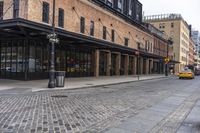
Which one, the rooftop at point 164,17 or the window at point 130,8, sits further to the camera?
the rooftop at point 164,17

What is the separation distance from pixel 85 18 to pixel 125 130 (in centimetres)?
3018

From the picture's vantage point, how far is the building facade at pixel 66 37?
26781 millimetres

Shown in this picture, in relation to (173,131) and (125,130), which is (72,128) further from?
(173,131)

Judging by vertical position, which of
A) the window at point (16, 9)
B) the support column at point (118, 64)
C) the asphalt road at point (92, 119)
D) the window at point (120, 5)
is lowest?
the asphalt road at point (92, 119)

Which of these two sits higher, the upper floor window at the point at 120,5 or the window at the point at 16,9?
the upper floor window at the point at 120,5

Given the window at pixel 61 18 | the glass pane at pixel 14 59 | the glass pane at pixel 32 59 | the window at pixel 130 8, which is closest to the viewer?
the glass pane at pixel 32 59

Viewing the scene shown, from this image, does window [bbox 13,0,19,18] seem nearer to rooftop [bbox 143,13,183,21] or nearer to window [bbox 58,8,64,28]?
window [bbox 58,8,64,28]

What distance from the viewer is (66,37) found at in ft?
91.7

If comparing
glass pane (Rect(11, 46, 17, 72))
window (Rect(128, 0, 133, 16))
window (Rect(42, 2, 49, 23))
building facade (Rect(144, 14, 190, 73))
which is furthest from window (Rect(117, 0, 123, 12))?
building facade (Rect(144, 14, 190, 73))

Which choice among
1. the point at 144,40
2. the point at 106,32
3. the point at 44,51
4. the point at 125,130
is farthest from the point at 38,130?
the point at 144,40

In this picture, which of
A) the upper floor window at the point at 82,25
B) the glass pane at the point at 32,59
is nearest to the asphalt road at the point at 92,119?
the glass pane at the point at 32,59

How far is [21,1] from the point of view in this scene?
88.7ft

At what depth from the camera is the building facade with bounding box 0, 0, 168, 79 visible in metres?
26.8

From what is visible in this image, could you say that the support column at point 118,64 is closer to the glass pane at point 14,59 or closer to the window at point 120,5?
the window at point 120,5
